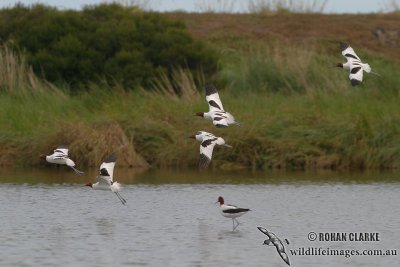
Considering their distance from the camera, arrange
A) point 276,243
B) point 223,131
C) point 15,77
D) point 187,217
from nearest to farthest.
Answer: point 276,243 → point 187,217 → point 223,131 → point 15,77

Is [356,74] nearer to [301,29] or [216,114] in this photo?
[216,114]

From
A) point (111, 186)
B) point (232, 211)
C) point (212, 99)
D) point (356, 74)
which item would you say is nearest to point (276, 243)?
point (232, 211)

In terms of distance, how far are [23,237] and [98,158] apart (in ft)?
24.8

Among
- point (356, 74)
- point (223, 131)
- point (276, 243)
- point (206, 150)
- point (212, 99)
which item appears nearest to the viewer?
point (276, 243)

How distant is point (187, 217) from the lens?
11.8 metres

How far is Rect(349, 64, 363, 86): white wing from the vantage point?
1102 cm

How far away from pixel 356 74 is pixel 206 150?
211 centimetres

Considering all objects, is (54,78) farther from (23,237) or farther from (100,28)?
(23,237)

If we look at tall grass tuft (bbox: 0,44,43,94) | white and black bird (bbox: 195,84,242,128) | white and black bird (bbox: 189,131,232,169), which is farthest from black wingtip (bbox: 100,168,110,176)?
→ tall grass tuft (bbox: 0,44,43,94)

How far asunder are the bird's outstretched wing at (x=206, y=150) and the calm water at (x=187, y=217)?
2.66ft

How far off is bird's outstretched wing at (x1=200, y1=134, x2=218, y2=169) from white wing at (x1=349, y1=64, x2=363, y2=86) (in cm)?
190

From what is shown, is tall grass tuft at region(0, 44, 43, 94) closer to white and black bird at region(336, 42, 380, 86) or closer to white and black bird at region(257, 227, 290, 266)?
white and black bird at region(336, 42, 380, 86)

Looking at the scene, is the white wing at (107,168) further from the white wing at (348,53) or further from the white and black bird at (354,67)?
the white wing at (348,53)

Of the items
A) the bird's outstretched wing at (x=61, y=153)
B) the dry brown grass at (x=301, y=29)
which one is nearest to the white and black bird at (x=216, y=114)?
the bird's outstretched wing at (x=61, y=153)
